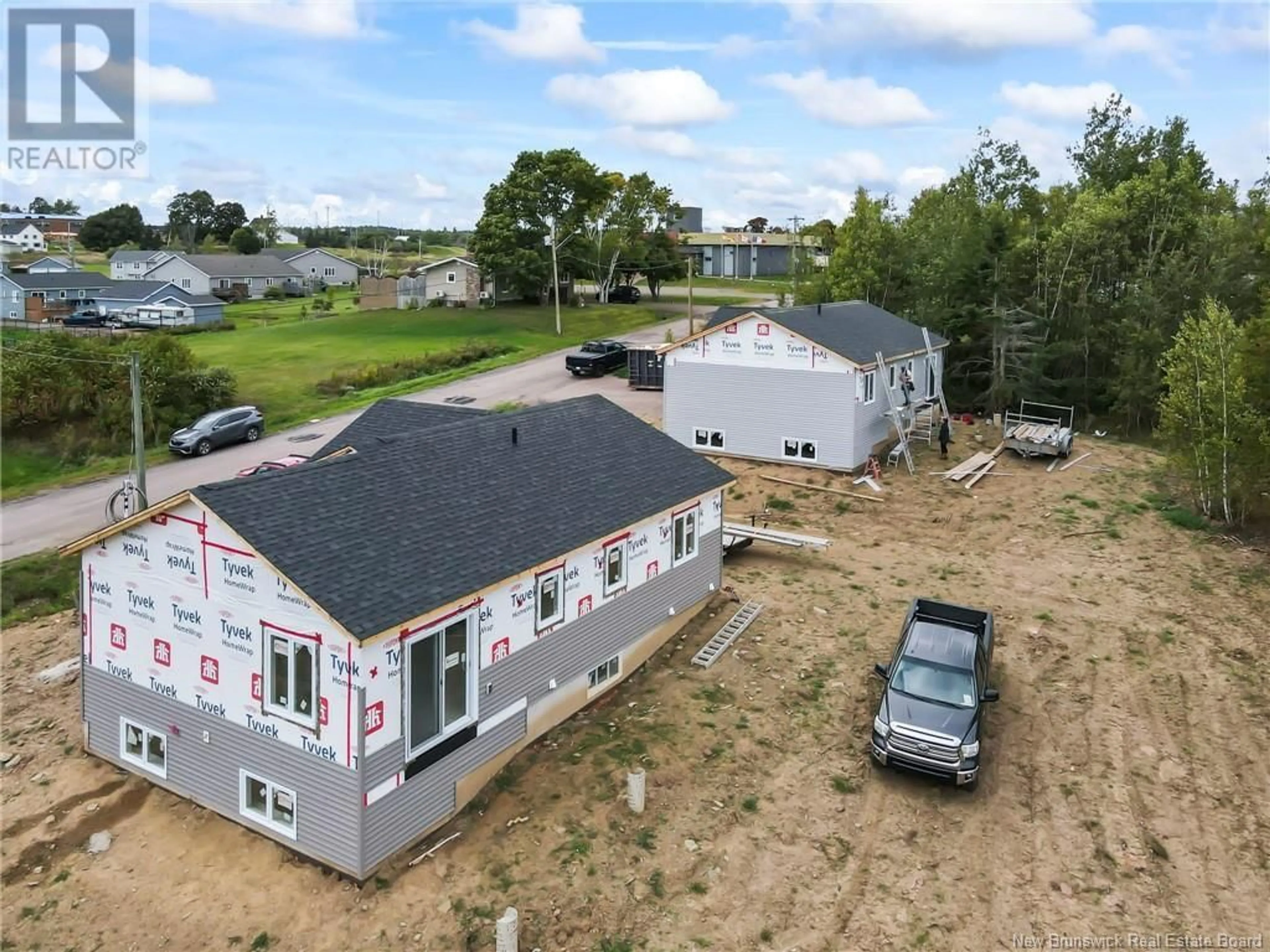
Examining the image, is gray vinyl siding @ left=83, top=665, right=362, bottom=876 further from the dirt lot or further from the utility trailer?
the utility trailer

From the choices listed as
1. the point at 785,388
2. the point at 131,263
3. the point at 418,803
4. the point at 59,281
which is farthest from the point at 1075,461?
the point at 131,263

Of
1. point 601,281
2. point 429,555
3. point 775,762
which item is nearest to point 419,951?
point 429,555

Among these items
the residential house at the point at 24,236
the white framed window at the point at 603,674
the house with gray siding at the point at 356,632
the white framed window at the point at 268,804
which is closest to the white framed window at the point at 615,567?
the house with gray siding at the point at 356,632

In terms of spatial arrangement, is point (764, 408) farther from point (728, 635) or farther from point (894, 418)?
point (728, 635)

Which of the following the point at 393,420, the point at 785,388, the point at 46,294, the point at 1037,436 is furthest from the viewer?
the point at 46,294

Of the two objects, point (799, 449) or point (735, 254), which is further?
point (735, 254)

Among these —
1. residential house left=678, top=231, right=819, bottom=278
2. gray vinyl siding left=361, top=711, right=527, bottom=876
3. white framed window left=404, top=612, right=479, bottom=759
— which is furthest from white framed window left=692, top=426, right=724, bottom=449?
residential house left=678, top=231, right=819, bottom=278

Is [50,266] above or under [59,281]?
above
